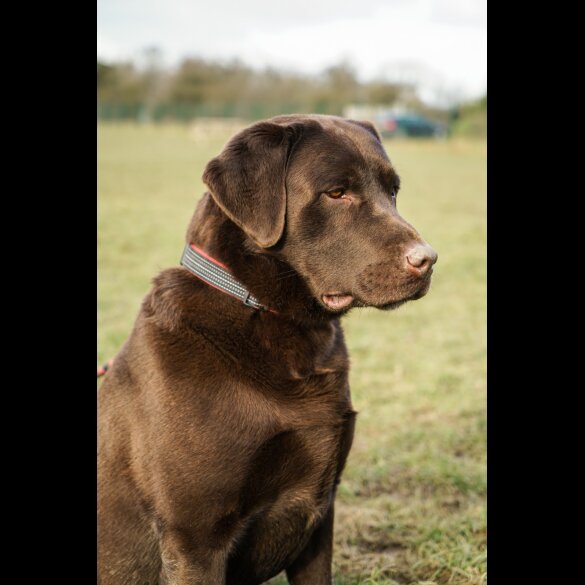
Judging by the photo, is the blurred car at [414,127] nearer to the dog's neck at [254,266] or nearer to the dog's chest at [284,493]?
the dog's neck at [254,266]

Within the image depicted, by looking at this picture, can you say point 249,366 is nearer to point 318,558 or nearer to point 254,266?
point 254,266

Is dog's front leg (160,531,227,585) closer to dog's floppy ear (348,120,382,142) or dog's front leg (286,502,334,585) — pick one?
dog's front leg (286,502,334,585)

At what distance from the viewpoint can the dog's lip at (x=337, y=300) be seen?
9.12ft

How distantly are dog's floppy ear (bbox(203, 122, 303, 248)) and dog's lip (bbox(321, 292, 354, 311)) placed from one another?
1.03ft

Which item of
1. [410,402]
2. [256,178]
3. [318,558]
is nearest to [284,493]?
[318,558]

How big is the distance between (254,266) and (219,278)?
0.45 ft

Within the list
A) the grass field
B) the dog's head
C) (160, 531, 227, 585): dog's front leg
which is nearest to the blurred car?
the grass field

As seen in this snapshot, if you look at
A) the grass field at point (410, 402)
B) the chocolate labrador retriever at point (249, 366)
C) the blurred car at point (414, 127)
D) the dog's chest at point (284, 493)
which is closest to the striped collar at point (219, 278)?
the chocolate labrador retriever at point (249, 366)

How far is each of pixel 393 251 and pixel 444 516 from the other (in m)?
2.02

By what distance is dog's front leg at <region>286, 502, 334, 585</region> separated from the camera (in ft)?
9.73

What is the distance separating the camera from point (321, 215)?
2750mm
